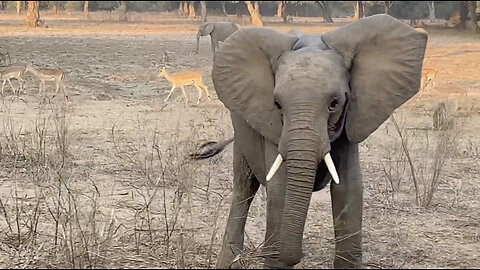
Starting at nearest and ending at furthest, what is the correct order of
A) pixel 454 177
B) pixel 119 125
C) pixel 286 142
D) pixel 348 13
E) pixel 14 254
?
pixel 286 142
pixel 14 254
pixel 454 177
pixel 119 125
pixel 348 13

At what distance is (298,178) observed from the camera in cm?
402

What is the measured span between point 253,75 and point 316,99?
0.56m

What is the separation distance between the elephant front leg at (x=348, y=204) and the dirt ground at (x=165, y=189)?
1.37 ft

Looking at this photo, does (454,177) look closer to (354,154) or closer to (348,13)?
(354,154)

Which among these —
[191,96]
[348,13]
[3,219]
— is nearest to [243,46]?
[3,219]

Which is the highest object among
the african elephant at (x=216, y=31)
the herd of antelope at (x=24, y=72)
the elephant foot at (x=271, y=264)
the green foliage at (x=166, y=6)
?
the elephant foot at (x=271, y=264)

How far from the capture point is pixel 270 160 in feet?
14.5

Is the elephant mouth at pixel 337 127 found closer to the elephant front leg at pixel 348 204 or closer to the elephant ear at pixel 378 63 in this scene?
the elephant ear at pixel 378 63

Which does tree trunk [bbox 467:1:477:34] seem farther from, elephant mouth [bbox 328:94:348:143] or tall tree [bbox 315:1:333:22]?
elephant mouth [bbox 328:94:348:143]

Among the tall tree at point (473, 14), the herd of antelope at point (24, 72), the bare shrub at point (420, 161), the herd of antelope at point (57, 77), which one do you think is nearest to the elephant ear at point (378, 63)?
the bare shrub at point (420, 161)

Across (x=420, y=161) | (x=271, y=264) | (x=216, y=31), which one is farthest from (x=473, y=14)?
(x=271, y=264)

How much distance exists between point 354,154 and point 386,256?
3.09ft

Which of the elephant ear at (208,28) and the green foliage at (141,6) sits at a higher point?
the elephant ear at (208,28)

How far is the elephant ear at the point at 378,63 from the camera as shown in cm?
436
